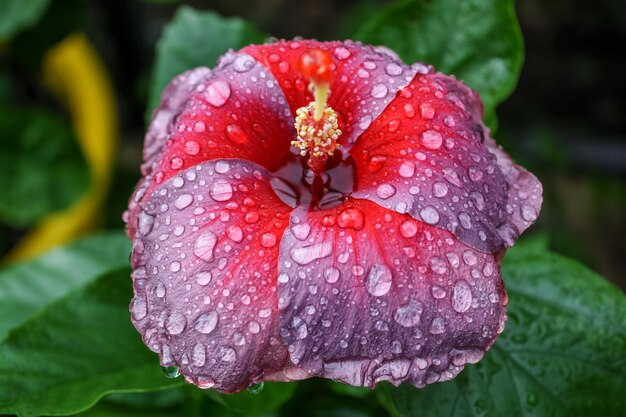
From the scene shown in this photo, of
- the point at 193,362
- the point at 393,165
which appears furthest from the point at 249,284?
the point at 393,165

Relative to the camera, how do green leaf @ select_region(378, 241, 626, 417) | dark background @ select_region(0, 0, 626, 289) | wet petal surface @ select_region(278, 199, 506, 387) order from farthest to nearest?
dark background @ select_region(0, 0, 626, 289)
green leaf @ select_region(378, 241, 626, 417)
wet petal surface @ select_region(278, 199, 506, 387)

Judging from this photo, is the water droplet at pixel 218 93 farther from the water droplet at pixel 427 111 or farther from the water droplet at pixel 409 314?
the water droplet at pixel 409 314

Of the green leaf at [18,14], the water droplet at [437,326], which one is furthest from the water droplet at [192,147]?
the green leaf at [18,14]

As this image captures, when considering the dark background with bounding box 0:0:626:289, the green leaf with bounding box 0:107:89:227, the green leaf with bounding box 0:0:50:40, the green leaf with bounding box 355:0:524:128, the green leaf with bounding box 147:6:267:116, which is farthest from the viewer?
the dark background with bounding box 0:0:626:289

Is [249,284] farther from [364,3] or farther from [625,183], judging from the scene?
[625,183]

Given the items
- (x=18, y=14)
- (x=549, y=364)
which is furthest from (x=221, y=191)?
(x=18, y=14)

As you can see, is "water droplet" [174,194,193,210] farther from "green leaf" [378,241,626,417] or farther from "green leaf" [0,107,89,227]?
"green leaf" [0,107,89,227]

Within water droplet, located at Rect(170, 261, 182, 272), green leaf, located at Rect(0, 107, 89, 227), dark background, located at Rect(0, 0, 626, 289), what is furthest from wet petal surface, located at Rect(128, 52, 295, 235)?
dark background, located at Rect(0, 0, 626, 289)

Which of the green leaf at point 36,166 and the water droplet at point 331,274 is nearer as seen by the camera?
the water droplet at point 331,274
